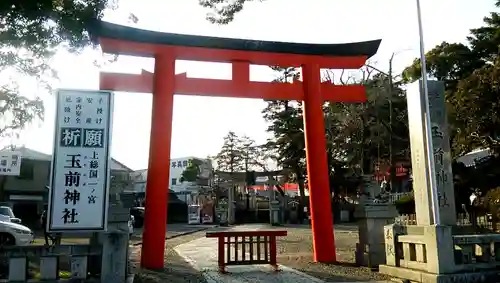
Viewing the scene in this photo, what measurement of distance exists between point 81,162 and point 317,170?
658cm

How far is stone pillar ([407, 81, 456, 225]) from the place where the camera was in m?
8.26

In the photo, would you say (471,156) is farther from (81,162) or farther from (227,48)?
(81,162)

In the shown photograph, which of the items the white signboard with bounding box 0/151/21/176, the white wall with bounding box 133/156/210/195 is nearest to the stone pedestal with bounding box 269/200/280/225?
the white wall with bounding box 133/156/210/195

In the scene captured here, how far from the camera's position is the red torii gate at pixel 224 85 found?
10555 millimetres

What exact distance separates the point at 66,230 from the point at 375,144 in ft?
90.1

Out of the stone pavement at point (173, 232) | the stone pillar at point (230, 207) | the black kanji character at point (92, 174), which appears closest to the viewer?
the black kanji character at point (92, 174)

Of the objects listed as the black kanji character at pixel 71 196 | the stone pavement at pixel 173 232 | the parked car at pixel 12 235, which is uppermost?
the black kanji character at pixel 71 196

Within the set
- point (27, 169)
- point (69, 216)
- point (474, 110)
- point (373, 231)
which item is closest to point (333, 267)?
point (373, 231)

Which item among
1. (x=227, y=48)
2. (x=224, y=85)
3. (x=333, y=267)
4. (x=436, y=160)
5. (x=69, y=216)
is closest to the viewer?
(x=69, y=216)

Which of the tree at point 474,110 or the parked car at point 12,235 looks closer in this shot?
the parked car at point 12,235

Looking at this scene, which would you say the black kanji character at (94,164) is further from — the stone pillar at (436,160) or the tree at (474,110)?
the tree at (474,110)

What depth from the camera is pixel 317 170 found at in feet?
38.4

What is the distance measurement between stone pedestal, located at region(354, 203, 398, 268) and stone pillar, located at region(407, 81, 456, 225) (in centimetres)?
237

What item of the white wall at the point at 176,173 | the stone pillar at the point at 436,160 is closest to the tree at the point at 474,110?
the stone pillar at the point at 436,160
